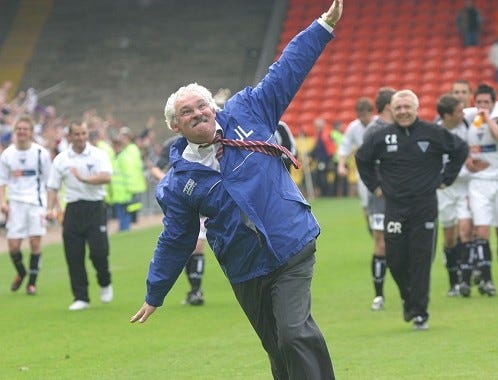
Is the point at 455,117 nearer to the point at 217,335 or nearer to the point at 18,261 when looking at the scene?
the point at 217,335

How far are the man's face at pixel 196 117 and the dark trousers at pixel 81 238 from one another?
7660 millimetres

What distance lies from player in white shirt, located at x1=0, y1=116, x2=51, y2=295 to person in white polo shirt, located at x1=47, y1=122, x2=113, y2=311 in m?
1.30

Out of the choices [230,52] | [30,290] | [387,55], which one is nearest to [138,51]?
[230,52]

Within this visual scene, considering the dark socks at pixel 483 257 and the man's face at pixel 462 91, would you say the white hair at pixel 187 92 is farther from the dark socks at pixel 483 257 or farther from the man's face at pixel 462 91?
the man's face at pixel 462 91

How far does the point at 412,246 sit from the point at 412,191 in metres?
0.51

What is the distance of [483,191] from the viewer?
14602 millimetres

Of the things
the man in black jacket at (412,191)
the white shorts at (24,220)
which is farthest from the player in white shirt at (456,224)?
the white shorts at (24,220)

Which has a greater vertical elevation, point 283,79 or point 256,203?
point 283,79

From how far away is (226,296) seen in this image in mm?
15695

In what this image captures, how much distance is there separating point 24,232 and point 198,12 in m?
28.1

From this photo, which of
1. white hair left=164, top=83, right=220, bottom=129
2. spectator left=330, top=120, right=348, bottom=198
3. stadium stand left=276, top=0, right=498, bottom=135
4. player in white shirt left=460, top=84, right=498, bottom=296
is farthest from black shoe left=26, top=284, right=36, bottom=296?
stadium stand left=276, top=0, right=498, bottom=135

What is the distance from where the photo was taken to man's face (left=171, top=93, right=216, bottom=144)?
24.2 ft

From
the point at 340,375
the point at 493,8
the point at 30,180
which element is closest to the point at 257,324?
the point at 340,375

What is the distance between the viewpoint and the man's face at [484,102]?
46.9ft
